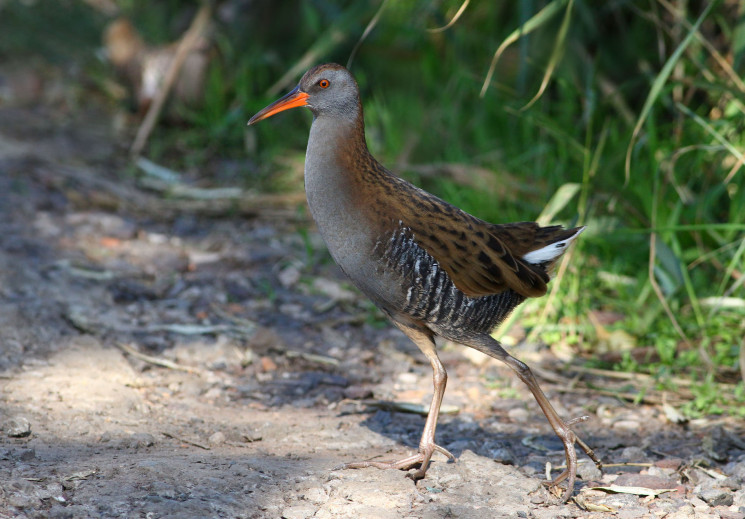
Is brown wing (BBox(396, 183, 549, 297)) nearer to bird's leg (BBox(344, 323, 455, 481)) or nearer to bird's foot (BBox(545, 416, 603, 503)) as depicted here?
bird's leg (BBox(344, 323, 455, 481))

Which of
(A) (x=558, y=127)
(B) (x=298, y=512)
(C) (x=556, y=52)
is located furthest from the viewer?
(A) (x=558, y=127)

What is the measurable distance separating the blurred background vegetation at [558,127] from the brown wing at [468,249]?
0.58 m

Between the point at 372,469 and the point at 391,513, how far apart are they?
1.12 feet

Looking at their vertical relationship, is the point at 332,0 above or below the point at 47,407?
above

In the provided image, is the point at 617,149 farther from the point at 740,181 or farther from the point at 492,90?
the point at 492,90

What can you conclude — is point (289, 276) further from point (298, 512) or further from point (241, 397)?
point (298, 512)

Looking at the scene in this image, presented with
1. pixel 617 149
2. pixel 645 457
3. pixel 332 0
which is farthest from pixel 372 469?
pixel 332 0

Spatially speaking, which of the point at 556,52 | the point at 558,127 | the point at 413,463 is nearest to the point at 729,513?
the point at 413,463

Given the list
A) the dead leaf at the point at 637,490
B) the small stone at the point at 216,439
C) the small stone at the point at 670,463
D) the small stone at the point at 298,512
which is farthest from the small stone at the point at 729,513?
the small stone at the point at 216,439

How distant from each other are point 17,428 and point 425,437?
4.68 ft

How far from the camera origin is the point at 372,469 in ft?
9.74

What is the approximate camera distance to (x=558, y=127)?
14.5ft

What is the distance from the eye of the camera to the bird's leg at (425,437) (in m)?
2.97

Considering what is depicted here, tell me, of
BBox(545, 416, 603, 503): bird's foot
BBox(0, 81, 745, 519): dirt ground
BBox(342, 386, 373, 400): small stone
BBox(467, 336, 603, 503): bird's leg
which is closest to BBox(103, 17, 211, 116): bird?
BBox(0, 81, 745, 519): dirt ground
